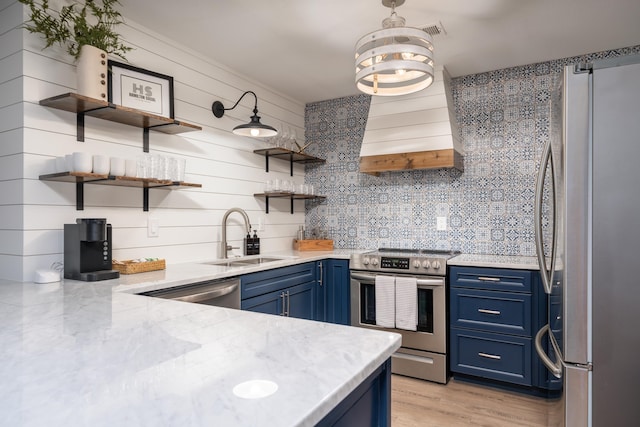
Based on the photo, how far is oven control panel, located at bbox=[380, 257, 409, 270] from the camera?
3.12 meters

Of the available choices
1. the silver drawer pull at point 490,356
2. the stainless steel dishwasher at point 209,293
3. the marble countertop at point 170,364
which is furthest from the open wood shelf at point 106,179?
the silver drawer pull at point 490,356

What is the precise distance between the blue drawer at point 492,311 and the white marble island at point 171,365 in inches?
80.9

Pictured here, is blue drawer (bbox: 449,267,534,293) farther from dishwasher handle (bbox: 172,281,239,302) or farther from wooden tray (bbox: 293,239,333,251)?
dishwasher handle (bbox: 172,281,239,302)

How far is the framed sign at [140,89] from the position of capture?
2439mm

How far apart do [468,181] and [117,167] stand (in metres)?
2.77

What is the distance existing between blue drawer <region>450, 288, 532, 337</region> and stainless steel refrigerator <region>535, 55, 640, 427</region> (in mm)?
1298

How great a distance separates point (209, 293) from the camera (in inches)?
90.9

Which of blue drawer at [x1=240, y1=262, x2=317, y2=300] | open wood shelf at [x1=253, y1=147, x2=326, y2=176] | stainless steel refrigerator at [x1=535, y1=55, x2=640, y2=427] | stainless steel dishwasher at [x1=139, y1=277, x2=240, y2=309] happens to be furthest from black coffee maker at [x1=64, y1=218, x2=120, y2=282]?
stainless steel refrigerator at [x1=535, y1=55, x2=640, y2=427]

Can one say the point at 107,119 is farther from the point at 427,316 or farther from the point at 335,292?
the point at 427,316

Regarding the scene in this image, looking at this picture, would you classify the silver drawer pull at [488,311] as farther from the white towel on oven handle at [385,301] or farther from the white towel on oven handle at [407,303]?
the white towel on oven handle at [385,301]

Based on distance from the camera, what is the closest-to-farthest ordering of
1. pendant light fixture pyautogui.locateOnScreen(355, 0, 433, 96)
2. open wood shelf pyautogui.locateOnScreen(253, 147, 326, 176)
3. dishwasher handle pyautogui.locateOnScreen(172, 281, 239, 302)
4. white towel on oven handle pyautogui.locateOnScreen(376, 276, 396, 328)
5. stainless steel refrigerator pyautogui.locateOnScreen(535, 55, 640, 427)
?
1. stainless steel refrigerator pyautogui.locateOnScreen(535, 55, 640, 427)
2. pendant light fixture pyautogui.locateOnScreen(355, 0, 433, 96)
3. dishwasher handle pyautogui.locateOnScreen(172, 281, 239, 302)
4. white towel on oven handle pyautogui.locateOnScreen(376, 276, 396, 328)
5. open wood shelf pyautogui.locateOnScreen(253, 147, 326, 176)

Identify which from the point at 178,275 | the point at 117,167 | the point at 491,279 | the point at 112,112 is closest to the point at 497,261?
the point at 491,279

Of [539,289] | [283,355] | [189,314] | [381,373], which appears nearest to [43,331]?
[189,314]

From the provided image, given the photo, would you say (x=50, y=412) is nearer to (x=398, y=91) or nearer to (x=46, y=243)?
(x=46, y=243)
